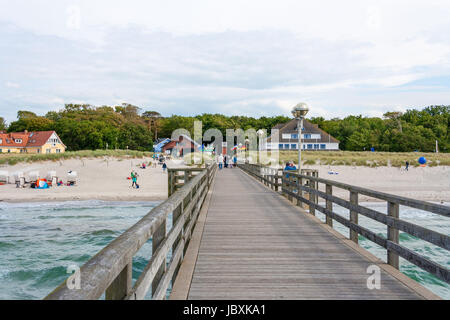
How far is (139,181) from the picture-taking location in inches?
1347

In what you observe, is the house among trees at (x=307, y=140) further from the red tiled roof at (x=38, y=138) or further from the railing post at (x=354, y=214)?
the railing post at (x=354, y=214)

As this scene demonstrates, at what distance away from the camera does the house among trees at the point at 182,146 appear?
3170 inches

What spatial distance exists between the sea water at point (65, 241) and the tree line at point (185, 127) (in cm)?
5594

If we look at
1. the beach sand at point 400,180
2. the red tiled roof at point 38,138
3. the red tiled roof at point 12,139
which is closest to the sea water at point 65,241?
the beach sand at point 400,180

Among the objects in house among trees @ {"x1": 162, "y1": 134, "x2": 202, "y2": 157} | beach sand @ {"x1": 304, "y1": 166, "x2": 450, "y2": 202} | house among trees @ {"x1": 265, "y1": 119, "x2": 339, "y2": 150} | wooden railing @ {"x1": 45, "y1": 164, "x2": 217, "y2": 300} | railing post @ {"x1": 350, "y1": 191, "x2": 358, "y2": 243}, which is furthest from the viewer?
house among trees @ {"x1": 162, "y1": 134, "x2": 202, "y2": 157}

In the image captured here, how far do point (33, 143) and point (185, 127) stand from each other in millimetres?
38484

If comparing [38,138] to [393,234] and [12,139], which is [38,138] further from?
[393,234]

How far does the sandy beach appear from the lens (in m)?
25.9

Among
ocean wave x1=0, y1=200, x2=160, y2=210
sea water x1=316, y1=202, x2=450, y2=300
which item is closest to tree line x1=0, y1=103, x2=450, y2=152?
ocean wave x1=0, y1=200, x2=160, y2=210

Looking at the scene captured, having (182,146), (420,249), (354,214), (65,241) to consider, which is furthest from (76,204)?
(182,146)

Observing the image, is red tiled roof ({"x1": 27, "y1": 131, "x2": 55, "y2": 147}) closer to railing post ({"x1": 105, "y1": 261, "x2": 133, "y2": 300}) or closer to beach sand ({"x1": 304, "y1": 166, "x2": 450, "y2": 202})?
beach sand ({"x1": 304, "y1": 166, "x2": 450, "y2": 202})

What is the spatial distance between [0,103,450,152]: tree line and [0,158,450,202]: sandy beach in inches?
1282
